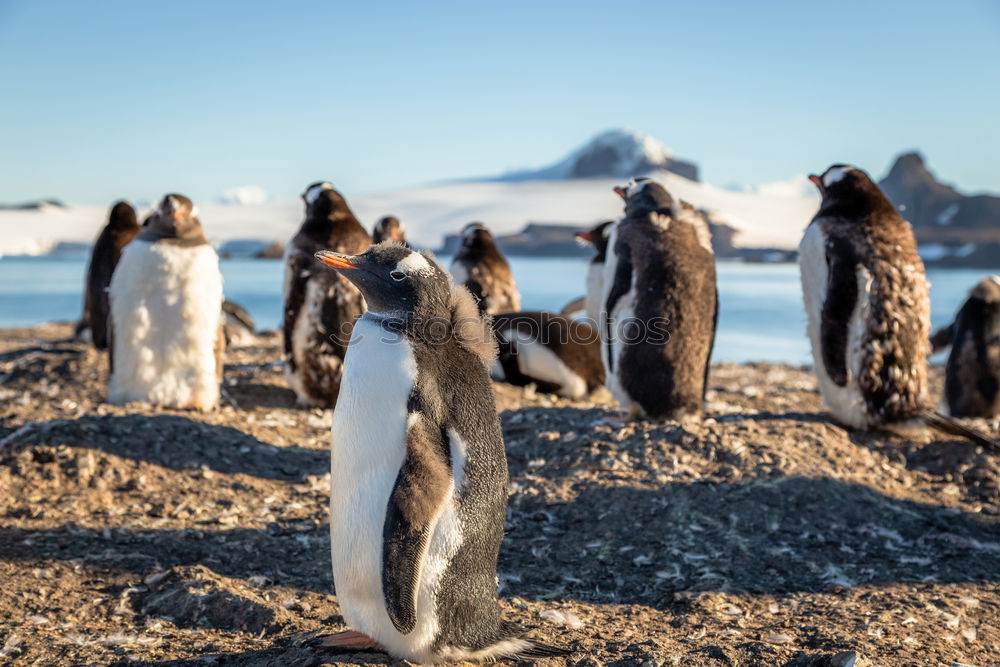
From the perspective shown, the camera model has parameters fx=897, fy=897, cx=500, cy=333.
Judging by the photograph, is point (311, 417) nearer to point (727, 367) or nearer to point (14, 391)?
point (14, 391)

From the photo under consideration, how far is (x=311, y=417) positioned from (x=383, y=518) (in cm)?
408

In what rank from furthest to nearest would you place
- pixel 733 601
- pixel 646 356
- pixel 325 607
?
pixel 646 356 → pixel 733 601 → pixel 325 607

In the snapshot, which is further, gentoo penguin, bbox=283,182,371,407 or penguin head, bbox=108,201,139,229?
penguin head, bbox=108,201,139,229

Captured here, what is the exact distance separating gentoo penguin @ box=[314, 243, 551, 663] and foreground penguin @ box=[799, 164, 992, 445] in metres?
3.90

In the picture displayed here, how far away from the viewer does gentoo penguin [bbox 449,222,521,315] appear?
9133mm

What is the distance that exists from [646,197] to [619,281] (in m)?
0.66

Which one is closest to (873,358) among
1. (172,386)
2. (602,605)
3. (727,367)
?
(602,605)

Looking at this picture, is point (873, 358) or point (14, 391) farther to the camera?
point (14, 391)

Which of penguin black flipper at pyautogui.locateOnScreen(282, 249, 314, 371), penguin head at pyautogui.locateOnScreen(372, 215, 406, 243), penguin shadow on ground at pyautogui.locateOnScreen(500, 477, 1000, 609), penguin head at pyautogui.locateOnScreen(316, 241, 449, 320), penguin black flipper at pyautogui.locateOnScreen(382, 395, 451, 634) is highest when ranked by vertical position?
penguin head at pyautogui.locateOnScreen(372, 215, 406, 243)

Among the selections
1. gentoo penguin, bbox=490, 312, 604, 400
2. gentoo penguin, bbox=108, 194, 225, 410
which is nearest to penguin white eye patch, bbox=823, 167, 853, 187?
gentoo penguin, bbox=490, 312, 604, 400

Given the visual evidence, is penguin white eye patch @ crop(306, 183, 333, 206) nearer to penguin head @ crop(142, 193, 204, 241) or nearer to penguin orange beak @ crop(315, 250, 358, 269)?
penguin head @ crop(142, 193, 204, 241)

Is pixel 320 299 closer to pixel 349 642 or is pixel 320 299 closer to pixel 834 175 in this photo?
pixel 834 175

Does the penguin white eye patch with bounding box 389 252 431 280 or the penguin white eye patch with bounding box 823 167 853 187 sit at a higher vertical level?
the penguin white eye patch with bounding box 823 167 853 187

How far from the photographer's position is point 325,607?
3.60 meters
